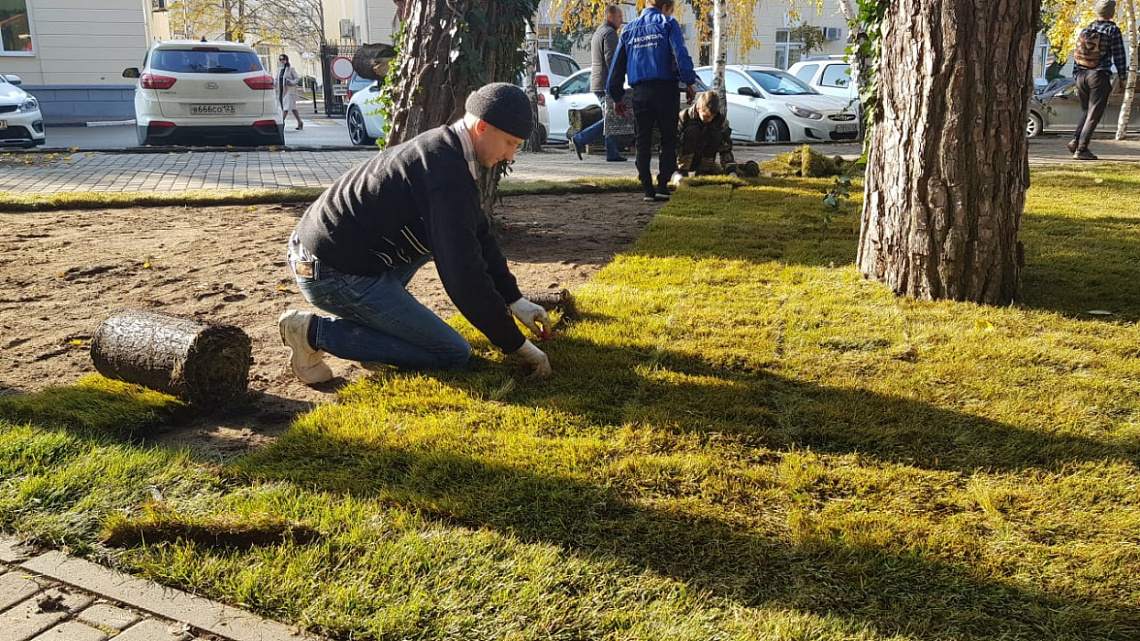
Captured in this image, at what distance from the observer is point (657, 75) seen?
343 inches

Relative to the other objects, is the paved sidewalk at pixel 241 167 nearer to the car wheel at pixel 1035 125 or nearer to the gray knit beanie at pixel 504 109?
the car wheel at pixel 1035 125

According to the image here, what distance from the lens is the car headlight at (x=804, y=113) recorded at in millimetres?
16172

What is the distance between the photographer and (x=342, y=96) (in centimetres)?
3431

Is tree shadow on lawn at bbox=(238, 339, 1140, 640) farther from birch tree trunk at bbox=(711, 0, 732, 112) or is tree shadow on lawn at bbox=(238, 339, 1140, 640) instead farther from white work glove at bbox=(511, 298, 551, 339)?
birch tree trunk at bbox=(711, 0, 732, 112)

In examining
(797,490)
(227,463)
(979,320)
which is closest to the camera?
(797,490)

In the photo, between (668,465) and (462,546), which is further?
(668,465)

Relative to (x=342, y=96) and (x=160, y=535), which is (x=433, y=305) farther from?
(x=342, y=96)

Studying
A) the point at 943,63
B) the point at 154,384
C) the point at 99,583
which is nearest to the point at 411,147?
the point at 154,384

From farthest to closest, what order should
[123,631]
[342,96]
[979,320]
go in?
[342,96]
[979,320]
[123,631]

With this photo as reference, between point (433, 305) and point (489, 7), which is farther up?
point (489, 7)

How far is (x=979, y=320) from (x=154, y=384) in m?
3.85

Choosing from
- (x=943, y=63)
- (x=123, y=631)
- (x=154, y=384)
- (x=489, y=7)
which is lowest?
(x=123, y=631)

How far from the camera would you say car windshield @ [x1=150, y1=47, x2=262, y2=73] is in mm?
14805

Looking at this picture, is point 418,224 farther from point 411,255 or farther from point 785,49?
point 785,49
